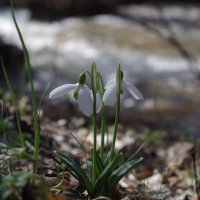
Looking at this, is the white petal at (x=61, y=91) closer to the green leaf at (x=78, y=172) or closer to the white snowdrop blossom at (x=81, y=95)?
the white snowdrop blossom at (x=81, y=95)

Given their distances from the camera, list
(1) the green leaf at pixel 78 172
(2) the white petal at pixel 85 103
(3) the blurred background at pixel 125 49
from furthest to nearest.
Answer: (3) the blurred background at pixel 125 49 → (1) the green leaf at pixel 78 172 → (2) the white petal at pixel 85 103

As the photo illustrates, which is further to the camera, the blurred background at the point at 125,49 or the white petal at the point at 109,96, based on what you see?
the blurred background at the point at 125,49

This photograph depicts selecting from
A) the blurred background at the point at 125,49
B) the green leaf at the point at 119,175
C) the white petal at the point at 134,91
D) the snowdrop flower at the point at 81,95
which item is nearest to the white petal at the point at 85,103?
the snowdrop flower at the point at 81,95

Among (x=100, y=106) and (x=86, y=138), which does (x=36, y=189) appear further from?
(x=86, y=138)

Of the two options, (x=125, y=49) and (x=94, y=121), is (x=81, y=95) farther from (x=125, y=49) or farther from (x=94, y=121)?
(x=125, y=49)

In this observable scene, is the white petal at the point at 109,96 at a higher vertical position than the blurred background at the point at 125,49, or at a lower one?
higher

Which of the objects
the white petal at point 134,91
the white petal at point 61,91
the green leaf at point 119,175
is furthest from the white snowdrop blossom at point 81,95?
the green leaf at point 119,175

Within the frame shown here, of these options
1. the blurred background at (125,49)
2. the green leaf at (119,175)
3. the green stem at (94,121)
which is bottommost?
the blurred background at (125,49)

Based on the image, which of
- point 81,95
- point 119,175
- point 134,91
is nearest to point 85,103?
point 81,95

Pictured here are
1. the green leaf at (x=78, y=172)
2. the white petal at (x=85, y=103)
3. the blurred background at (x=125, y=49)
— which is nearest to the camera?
the white petal at (x=85, y=103)
